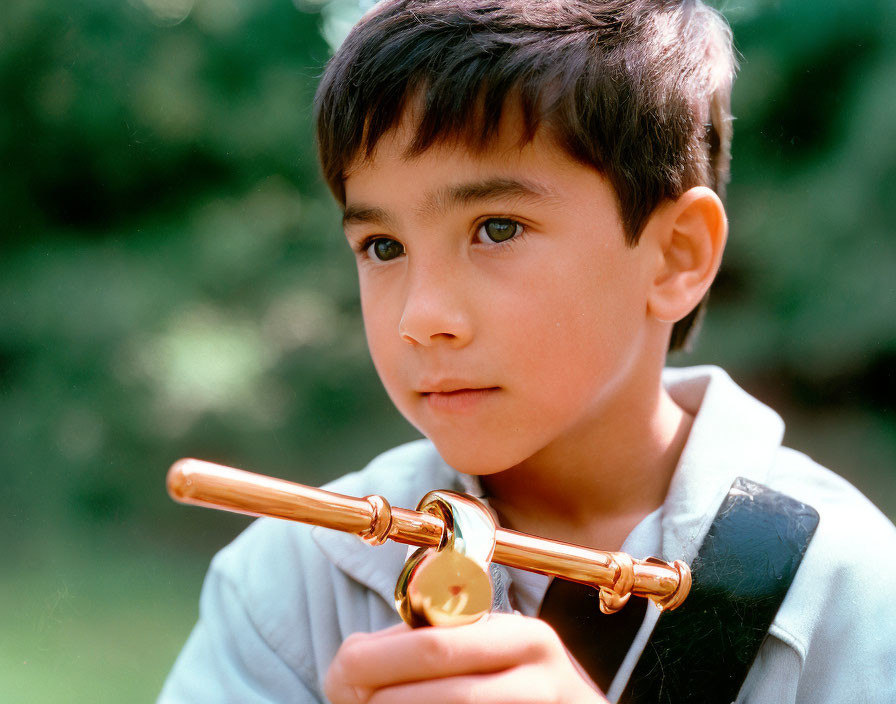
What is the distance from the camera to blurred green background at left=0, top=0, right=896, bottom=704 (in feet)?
2.97

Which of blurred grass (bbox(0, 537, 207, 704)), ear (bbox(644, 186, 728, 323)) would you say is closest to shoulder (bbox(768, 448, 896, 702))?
ear (bbox(644, 186, 728, 323))

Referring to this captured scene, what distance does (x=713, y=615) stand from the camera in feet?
1.63

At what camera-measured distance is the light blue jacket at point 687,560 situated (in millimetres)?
511

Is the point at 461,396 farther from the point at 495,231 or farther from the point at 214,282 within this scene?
the point at 214,282

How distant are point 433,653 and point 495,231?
0.75 feet

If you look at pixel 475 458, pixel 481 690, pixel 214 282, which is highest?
pixel 214 282

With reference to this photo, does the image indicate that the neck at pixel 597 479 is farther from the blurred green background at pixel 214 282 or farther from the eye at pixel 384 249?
the blurred green background at pixel 214 282

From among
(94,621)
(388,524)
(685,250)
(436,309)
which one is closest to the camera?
(388,524)

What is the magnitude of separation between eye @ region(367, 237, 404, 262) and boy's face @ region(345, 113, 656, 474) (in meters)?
0.01

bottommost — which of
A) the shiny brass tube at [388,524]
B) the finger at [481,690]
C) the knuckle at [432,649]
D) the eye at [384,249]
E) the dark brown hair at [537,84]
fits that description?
the finger at [481,690]

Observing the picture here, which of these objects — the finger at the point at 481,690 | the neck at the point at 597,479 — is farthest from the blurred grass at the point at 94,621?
the finger at the point at 481,690

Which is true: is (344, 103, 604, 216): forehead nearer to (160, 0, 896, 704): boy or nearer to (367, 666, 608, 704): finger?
(160, 0, 896, 704): boy

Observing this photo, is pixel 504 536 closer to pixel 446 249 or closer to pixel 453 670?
pixel 453 670

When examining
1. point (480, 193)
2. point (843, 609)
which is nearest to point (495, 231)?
point (480, 193)
